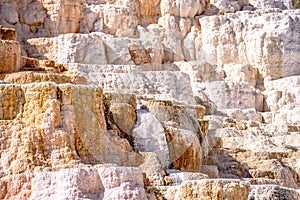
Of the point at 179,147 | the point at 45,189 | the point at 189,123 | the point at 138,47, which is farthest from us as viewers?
the point at 138,47

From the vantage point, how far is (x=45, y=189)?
13867 mm

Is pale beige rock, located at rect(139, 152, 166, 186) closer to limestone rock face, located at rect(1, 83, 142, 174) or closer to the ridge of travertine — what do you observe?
the ridge of travertine

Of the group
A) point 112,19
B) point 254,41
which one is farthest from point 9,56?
point 254,41

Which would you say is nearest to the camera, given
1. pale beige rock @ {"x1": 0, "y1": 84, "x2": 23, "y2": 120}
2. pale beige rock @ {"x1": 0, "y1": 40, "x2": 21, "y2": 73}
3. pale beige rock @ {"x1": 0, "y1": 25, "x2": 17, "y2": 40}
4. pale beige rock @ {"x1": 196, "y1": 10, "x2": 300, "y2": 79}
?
pale beige rock @ {"x1": 0, "y1": 84, "x2": 23, "y2": 120}

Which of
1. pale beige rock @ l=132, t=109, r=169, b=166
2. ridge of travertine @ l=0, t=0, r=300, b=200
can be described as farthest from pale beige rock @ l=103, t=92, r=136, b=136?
pale beige rock @ l=132, t=109, r=169, b=166

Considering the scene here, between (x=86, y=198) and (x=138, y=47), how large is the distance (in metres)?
15.4

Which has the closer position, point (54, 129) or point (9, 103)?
point (54, 129)

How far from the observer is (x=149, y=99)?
2030cm

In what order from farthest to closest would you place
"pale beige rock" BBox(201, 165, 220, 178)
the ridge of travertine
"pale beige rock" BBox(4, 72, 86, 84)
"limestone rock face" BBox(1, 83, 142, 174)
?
1. "pale beige rock" BBox(4, 72, 86, 84)
2. "pale beige rock" BBox(201, 165, 220, 178)
3. "limestone rock face" BBox(1, 83, 142, 174)
4. the ridge of travertine

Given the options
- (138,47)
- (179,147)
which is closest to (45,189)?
(179,147)

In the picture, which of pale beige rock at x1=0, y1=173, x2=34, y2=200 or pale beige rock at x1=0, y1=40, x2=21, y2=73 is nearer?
pale beige rock at x1=0, y1=173, x2=34, y2=200

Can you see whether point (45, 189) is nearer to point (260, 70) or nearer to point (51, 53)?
point (51, 53)

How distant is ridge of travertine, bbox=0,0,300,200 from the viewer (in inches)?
578

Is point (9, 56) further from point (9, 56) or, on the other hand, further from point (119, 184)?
point (119, 184)
